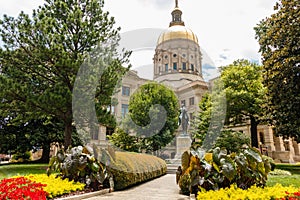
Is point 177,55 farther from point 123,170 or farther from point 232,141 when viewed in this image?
point 123,170

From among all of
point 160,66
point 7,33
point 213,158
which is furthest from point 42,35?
point 160,66

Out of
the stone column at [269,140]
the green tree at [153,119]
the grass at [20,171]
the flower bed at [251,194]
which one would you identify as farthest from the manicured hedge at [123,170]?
the stone column at [269,140]

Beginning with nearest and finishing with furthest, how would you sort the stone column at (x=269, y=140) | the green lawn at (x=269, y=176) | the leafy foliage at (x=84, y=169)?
the leafy foliage at (x=84, y=169) < the green lawn at (x=269, y=176) < the stone column at (x=269, y=140)

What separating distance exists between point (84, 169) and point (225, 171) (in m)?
3.90

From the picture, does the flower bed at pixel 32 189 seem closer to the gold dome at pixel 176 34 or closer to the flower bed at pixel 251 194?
the flower bed at pixel 251 194

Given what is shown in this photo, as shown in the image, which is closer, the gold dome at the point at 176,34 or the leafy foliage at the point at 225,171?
the leafy foliage at the point at 225,171

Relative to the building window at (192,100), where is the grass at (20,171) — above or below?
below

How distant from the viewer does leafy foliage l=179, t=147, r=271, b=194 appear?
18.5 ft

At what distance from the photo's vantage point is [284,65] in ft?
44.0

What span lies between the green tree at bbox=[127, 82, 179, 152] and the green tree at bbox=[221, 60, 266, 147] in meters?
6.36

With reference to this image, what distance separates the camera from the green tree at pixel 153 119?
2562 centimetres

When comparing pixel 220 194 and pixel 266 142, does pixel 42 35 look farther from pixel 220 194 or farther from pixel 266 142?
pixel 266 142

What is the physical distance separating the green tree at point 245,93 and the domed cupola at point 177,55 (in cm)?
2322

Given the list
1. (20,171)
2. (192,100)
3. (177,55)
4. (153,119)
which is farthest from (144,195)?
(177,55)
